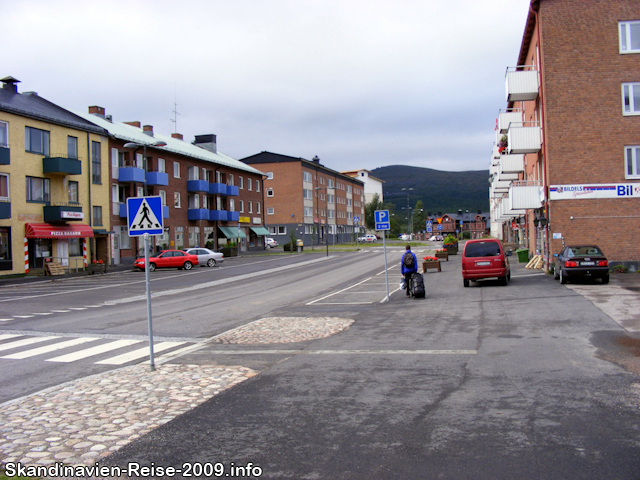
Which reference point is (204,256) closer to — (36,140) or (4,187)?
(36,140)

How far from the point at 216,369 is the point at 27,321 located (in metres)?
9.77

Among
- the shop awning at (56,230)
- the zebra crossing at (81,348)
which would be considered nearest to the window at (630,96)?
the zebra crossing at (81,348)

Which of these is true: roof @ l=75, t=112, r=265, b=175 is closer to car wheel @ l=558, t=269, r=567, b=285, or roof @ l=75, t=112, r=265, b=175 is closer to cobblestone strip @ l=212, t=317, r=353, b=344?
cobblestone strip @ l=212, t=317, r=353, b=344

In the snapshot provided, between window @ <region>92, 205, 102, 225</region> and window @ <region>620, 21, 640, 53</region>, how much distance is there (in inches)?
1394

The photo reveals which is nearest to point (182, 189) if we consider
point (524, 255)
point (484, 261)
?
point (524, 255)

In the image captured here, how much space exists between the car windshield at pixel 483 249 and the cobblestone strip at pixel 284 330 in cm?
881

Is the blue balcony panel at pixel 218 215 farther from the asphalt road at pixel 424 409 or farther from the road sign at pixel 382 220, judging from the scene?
the asphalt road at pixel 424 409

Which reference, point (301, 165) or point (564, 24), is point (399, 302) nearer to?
point (564, 24)

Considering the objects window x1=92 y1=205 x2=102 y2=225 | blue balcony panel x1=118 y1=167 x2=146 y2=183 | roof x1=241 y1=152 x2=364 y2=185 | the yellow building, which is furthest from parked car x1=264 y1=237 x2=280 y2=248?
the yellow building

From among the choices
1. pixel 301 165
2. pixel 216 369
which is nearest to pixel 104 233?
pixel 216 369

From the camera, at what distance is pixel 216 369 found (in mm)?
8469

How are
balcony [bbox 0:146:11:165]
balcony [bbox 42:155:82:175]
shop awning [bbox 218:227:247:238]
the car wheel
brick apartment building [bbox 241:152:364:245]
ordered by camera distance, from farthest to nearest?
1. brick apartment building [bbox 241:152:364:245]
2. shop awning [bbox 218:227:247:238]
3. balcony [bbox 42:155:82:175]
4. balcony [bbox 0:146:11:165]
5. the car wheel

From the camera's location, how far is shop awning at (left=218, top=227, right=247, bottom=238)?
60.4 metres

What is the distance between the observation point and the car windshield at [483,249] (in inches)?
815
